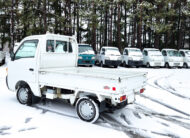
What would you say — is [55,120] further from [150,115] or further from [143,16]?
[143,16]

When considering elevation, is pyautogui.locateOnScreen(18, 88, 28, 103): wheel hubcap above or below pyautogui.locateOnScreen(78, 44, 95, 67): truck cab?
below

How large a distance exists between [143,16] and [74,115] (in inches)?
923

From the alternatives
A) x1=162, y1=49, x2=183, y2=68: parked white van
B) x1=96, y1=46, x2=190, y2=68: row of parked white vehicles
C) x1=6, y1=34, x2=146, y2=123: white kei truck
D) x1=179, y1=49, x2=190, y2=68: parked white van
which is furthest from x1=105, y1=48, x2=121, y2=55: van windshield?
x1=6, y1=34, x2=146, y2=123: white kei truck

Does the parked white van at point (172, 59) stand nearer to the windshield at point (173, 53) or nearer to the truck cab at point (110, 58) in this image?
the windshield at point (173, 53)

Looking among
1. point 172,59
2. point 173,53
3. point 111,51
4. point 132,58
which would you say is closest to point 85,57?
point 111,51

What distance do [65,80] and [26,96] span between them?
1.78 m

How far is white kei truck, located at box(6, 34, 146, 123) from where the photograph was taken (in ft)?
14.3

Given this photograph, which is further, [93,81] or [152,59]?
[152,59]

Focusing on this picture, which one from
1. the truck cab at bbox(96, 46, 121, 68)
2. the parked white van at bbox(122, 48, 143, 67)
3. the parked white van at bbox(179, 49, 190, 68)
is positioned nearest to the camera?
the truck cab at bbox(96, 46, 121, 68)

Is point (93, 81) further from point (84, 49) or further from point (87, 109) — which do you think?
point (84, 49)

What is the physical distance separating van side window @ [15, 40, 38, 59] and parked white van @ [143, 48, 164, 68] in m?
14.8

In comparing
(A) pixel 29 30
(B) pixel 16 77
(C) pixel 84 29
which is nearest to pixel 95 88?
(B) pixel 16 77

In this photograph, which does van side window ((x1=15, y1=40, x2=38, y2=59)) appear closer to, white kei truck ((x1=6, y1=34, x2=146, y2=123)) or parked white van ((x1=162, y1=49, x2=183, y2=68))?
white kei truck ((x1=6, y1=34, x2=146, y2=123))

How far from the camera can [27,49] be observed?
232 inches
